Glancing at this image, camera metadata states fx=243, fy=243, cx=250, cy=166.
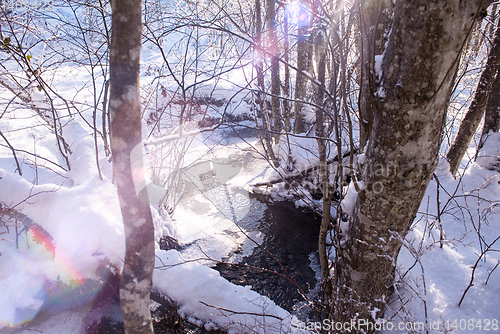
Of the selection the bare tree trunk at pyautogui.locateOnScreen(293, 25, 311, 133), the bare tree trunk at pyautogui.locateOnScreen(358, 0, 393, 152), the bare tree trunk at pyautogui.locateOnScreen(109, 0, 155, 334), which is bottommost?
the bare tree trunk at pyautogui.locateOnScreen(109, 0, 155, 334)

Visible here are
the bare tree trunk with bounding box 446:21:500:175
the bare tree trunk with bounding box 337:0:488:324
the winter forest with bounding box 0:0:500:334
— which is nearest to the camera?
the bare tree trunk with bounding box 337:0:488:324

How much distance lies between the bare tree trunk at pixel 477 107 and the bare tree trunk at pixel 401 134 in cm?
404

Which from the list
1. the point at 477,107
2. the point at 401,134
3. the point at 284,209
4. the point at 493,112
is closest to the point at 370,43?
the point at 401,134

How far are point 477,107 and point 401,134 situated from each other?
4.34 m

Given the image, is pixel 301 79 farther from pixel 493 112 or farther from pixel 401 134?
pixel 401 134

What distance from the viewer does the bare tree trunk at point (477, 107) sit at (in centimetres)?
418

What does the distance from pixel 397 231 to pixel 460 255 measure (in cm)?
219

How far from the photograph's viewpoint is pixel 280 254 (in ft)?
17.3

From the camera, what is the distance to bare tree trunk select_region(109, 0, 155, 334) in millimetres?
1605

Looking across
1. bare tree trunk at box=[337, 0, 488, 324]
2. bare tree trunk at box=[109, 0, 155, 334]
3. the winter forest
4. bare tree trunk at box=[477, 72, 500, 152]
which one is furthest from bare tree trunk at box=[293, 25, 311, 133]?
bare tree trunk at box=[109, 0, 155, 334]

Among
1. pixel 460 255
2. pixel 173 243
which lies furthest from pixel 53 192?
pixel 460 255

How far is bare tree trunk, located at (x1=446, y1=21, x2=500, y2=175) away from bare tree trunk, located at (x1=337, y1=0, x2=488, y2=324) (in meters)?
4.04

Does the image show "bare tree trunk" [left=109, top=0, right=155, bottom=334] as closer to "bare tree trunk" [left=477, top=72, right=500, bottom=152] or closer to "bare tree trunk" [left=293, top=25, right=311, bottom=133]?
"bare tree trunk" [left=293, top=25, right=311, bottom=133]

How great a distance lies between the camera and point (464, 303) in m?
2.35
